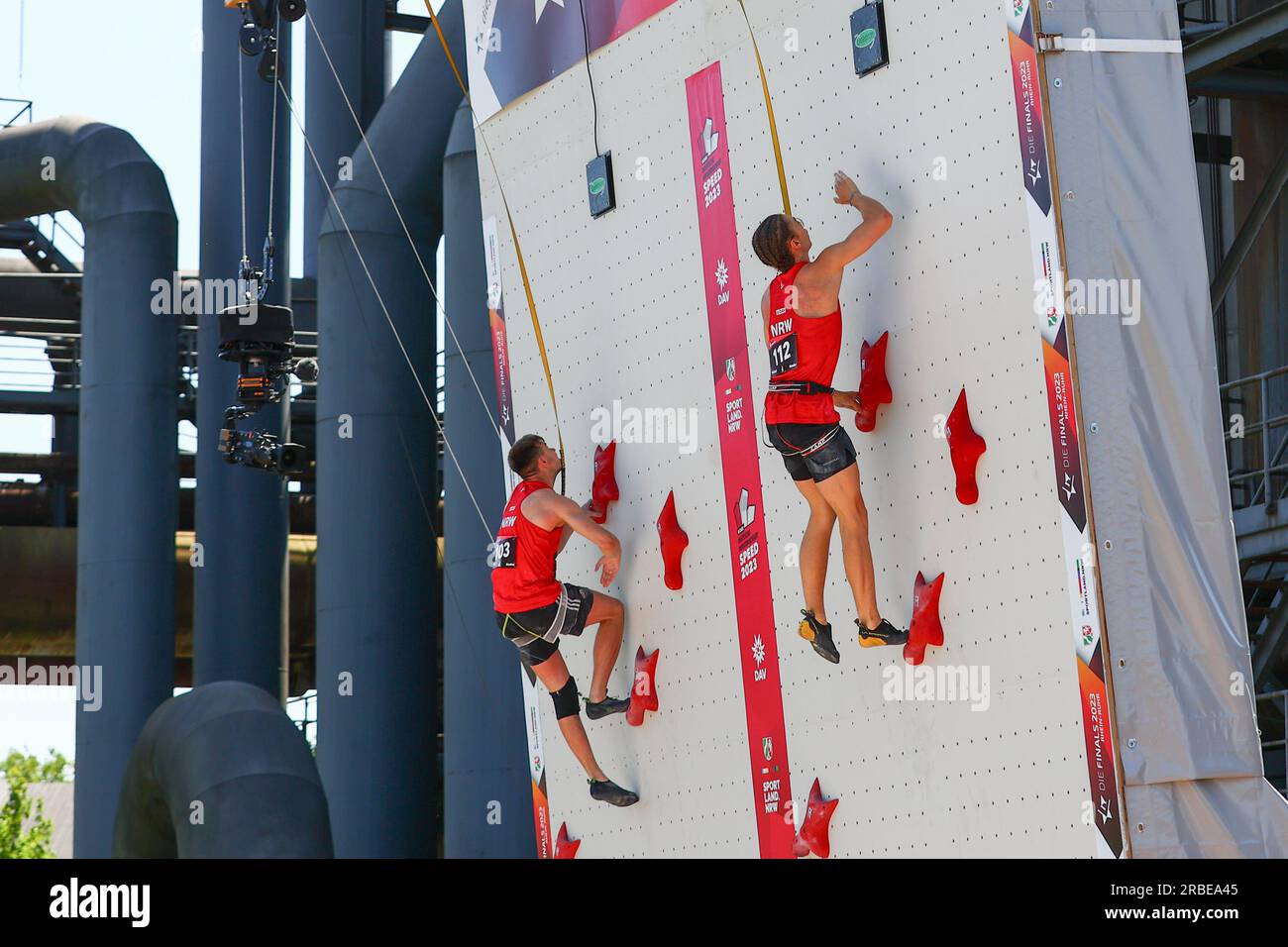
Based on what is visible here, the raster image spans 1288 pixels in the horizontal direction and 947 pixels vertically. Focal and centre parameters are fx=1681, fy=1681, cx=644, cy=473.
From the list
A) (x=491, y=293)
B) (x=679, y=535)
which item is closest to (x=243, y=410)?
(x=491, y=293)

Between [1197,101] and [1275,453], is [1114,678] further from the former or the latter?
[1197,101]

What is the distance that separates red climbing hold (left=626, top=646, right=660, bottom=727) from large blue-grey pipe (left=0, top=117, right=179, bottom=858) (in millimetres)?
8204

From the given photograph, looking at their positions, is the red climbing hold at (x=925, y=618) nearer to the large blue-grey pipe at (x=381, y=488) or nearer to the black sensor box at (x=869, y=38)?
the black sensor box at (x=869, y=38)

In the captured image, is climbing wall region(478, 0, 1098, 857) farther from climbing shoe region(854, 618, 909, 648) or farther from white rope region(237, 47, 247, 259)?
white rope region(237, 47, 247, 259)

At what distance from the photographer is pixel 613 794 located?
8.97 metres

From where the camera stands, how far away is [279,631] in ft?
56.4

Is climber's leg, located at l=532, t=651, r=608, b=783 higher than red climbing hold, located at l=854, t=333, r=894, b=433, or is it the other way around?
red climbing hold, located at l=854, t=333, r=894, b=433

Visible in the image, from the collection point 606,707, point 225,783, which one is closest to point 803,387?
point 606,707

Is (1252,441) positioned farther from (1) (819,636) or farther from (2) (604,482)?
(1) (819,636)

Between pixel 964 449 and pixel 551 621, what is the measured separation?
8.90 feet

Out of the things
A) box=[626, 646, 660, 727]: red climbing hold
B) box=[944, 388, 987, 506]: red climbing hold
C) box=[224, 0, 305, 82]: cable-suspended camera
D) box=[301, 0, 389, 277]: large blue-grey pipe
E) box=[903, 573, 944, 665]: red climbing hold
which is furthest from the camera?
box=[301, 0, 389, 277]: large blue-grey pipe

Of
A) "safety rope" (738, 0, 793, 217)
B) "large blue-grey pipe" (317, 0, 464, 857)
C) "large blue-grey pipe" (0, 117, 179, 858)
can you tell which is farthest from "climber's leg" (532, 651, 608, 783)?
"large blue-grey pipe" (0, 117, 179, 858)

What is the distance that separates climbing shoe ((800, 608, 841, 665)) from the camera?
291 inches
